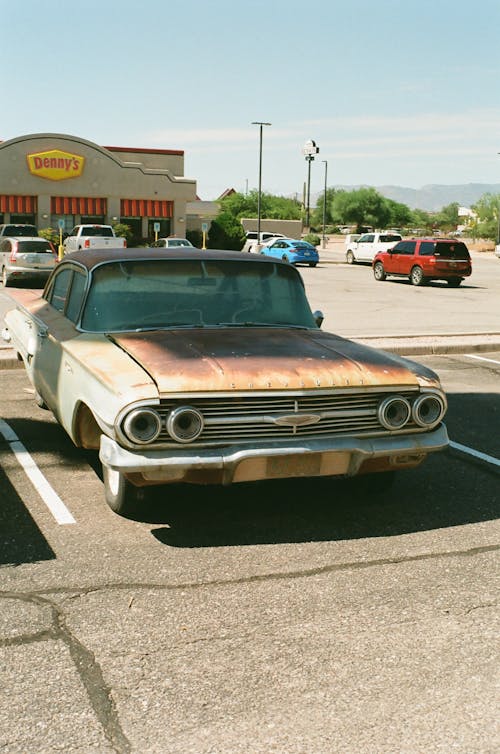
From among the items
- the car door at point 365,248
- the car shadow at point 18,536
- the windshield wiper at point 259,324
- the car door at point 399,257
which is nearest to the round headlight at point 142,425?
the car shadow at point 18,536

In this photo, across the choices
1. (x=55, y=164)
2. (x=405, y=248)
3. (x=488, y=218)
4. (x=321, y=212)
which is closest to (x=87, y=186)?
(x=55, y=164)

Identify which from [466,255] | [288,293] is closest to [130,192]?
[466,255]

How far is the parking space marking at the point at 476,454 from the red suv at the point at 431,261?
24.1m

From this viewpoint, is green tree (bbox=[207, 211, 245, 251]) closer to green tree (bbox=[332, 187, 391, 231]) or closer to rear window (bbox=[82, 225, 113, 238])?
rear window (bbox=[82, 225, 113, 238])

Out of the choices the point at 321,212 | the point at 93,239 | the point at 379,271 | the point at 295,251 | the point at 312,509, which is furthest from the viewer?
the point at 321,212

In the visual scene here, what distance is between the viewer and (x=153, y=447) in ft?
16.1

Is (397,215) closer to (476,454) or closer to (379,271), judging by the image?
(379,271)

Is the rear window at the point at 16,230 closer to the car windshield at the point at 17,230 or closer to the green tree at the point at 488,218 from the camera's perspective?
the car windshield at the point at 17,230

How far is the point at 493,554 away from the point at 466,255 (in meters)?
27.9

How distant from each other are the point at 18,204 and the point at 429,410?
52566mm

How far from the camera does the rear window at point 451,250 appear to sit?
31.3m

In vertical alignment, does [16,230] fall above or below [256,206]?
below

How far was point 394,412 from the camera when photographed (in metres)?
5.45

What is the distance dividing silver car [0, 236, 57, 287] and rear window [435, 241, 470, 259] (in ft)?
43.4
